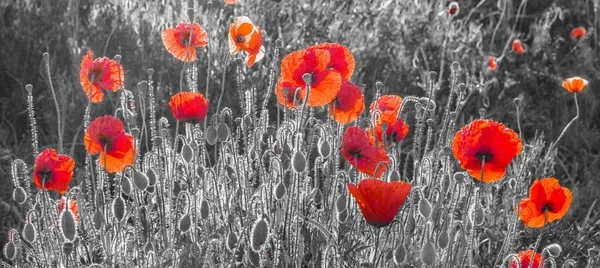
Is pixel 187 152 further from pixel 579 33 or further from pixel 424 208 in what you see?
pixel 579 33

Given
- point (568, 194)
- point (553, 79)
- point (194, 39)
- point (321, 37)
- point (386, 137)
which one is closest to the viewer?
point (568, 194)

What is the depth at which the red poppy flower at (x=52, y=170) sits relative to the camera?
2.03 meters

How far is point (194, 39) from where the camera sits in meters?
2.56

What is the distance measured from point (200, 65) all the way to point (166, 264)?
7.12 feet

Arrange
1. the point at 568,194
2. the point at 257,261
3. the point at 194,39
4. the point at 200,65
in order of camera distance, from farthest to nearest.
→ the point at 200,65
the point at 194,39
the point at 568,194
the point at 257,261

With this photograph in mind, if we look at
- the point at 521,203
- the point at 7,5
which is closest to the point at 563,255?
the point at 521,203

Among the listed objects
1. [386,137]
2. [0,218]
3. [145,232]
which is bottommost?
[0,218]

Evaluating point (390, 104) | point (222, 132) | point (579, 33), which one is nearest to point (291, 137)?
point (222, 132)

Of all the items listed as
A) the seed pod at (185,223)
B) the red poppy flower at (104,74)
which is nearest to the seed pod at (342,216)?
the seed pod at (185,223)

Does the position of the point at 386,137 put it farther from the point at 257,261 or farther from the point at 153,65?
the point at 153,65

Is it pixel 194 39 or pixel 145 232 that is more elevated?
pixel 194 39

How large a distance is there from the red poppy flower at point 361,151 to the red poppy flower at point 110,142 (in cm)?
51

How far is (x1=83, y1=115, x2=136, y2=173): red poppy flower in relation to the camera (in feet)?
6.74

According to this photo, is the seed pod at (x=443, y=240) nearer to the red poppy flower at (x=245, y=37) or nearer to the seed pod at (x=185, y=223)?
the seed pod at (x=185, y=223)
